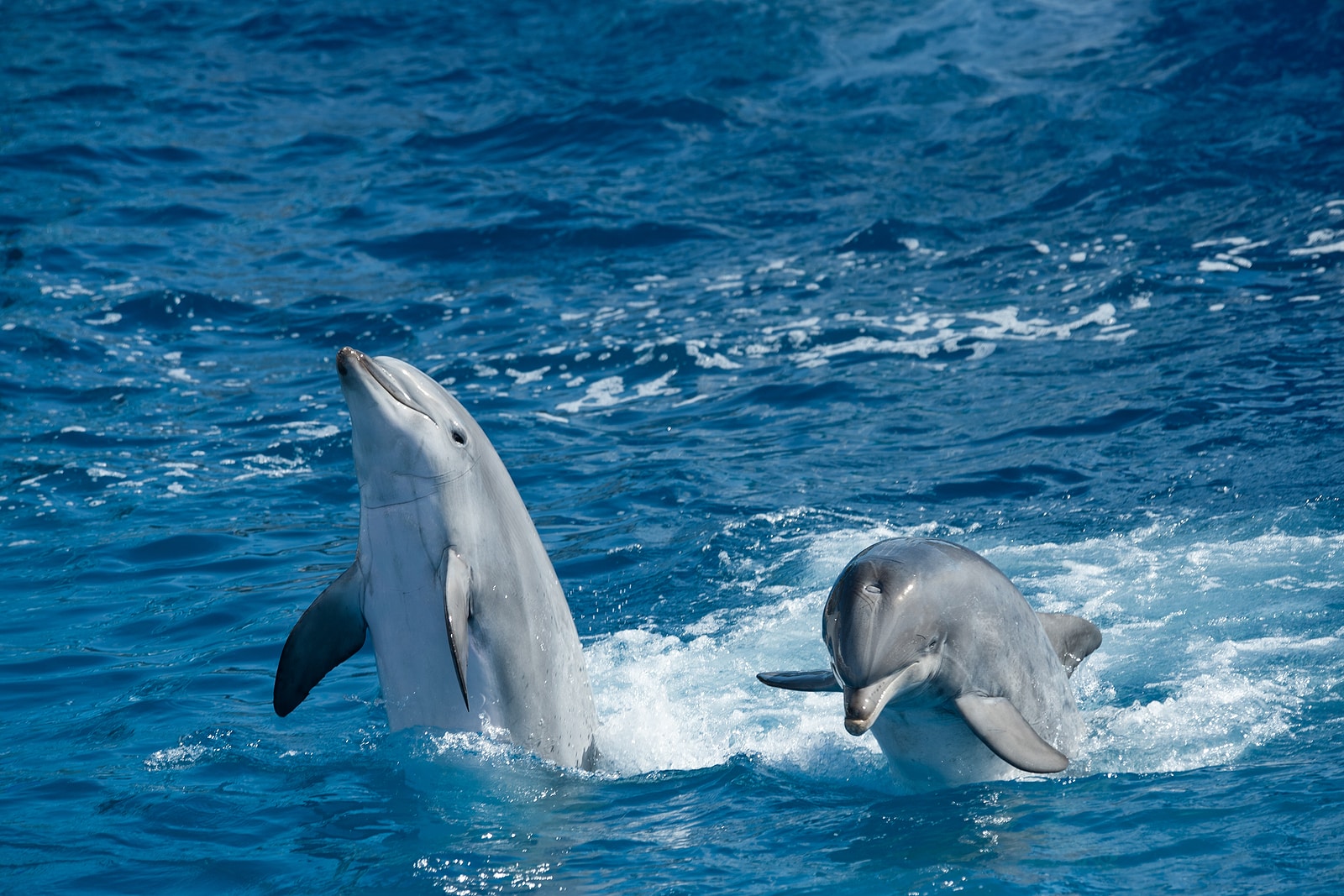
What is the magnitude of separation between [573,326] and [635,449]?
11.3ft

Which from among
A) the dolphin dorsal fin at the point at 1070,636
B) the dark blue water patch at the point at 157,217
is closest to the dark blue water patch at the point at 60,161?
the dark blue water patch at the point at 157,217

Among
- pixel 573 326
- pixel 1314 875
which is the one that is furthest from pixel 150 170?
pixel 1314 875

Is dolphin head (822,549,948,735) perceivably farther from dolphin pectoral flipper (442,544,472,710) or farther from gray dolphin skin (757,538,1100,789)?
dolphin pectoral flipper (442,544,472,710)

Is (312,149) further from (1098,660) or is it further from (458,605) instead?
(458,605)

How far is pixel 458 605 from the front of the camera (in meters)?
6.41

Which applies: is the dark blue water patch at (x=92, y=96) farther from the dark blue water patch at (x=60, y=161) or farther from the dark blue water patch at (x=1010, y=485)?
the dark blue water patch at (x=1010, y=485)

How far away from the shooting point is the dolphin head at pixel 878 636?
5445mm

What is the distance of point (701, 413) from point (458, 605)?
22.5 feet

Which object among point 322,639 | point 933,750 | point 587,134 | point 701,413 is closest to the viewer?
point 933,750

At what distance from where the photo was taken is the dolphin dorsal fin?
6.91 m

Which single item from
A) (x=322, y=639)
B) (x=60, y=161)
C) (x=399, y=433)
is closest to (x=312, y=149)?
(x=60, y=161)

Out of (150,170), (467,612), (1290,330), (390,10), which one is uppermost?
(390,10)

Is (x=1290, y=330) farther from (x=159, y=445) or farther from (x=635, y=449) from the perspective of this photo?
(x=159, y=445)

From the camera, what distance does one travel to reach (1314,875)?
5.42m
